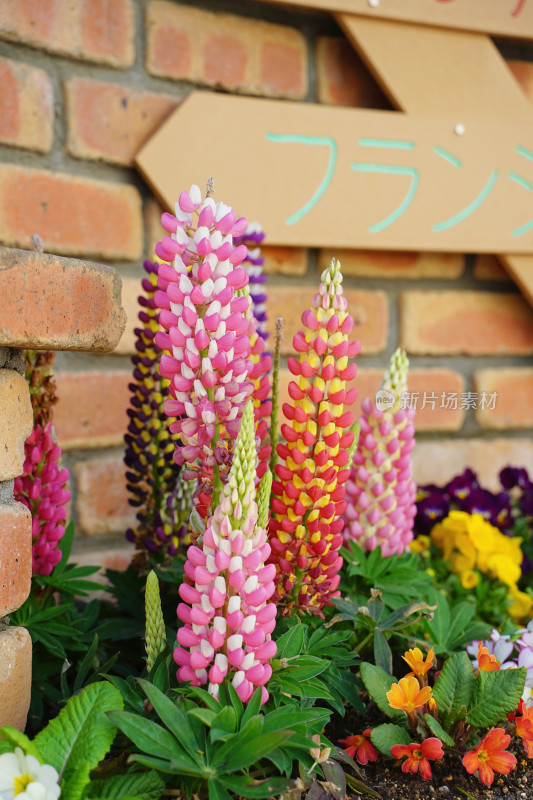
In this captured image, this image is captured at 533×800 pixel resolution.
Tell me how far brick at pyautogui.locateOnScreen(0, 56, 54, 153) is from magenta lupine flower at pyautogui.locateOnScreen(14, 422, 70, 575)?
502 mm

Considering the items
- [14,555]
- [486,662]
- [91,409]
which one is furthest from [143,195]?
[486,662]

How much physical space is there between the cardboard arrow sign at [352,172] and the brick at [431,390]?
223 millimetres

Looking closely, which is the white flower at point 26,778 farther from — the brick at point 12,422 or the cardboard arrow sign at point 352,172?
the cardboard arrow sign at point 352,172

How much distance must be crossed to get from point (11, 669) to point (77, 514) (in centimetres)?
55

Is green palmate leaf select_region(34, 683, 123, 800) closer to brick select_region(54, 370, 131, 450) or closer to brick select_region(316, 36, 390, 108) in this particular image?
brick select_region(54, 370, 131, 450)

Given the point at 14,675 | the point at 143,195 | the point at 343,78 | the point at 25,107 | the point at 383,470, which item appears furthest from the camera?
the point at 343,78

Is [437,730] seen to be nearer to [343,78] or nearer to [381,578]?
[381,578]

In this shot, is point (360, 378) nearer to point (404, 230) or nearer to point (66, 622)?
point (404, 230)

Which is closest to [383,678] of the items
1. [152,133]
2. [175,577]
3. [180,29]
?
[175,577]

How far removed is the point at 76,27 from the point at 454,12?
618 millimetres

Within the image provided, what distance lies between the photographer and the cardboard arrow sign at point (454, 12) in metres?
1.08

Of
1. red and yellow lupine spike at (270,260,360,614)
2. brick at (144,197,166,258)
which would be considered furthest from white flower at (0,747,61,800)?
brick at (144,197,166,258)

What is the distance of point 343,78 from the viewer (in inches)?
45.9

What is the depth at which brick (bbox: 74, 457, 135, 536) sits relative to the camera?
1.04 m
